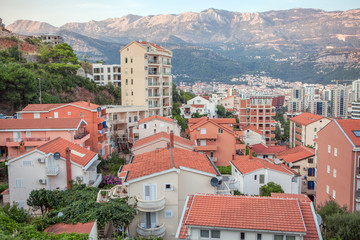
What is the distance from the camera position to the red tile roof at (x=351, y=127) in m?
27.9

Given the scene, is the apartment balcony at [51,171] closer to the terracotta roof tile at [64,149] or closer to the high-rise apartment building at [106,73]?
the terracotta roof tile at [64,149]

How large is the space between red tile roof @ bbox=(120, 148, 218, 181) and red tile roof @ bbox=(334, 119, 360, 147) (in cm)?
1289

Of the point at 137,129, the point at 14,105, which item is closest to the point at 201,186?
the point at 137,129

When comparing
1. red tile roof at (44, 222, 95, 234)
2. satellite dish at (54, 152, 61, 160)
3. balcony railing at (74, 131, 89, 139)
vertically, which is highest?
balcony railing at (74, 131, 89, 139)

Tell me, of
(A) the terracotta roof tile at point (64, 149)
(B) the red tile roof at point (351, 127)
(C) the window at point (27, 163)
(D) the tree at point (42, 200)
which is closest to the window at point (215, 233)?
(D) the tree at point (42, 200)

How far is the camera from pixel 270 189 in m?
31.4

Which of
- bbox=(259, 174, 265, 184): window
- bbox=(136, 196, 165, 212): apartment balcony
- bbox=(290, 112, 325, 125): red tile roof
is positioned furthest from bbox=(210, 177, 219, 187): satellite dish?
bbox=(290, 112, 325, 125): red tile roof

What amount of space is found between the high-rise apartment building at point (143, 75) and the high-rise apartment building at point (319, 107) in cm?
12137

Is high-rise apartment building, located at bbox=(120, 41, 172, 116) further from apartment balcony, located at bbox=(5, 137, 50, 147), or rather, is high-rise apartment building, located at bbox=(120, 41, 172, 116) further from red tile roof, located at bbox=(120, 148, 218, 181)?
red tile roof, located at bbox=(120, 148, 218, 181)

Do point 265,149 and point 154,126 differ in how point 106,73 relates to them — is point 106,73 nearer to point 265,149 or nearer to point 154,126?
point 154,126

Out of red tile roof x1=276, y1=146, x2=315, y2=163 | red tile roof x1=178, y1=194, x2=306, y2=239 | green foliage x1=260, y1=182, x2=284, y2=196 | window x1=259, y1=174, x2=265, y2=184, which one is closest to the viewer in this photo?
red tile roof x1=178, y1=194, x2=306, y2=239

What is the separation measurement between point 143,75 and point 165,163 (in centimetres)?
3640

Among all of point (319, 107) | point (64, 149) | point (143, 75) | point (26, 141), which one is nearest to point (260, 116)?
point (143, 75)

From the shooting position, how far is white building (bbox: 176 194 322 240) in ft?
46.7
